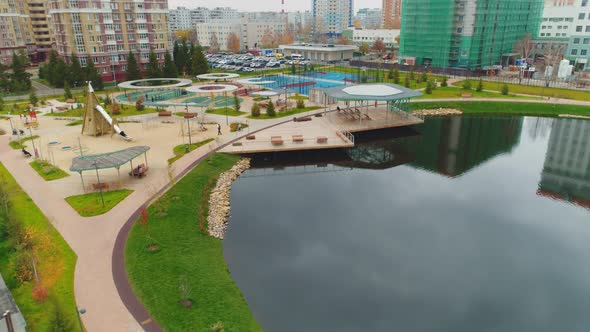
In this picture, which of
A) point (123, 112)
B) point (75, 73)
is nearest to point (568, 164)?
point (123, 112)

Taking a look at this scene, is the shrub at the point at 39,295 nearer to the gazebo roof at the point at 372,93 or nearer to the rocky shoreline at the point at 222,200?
the rocky shoreline at the point at 222,200

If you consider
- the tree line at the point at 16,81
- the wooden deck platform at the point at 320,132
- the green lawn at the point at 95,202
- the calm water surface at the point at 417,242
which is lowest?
the calm water surface at the point at 417,242

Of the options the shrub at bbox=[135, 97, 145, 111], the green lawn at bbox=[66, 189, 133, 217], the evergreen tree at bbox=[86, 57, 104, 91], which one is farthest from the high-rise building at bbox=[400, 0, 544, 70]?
the green lawn at bbox=[66, 189, 133, 217]

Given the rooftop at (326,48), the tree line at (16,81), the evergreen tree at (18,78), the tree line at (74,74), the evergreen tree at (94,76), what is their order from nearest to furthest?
the tree line at (16,81), the evergreen tree at (18,78), the evergreen tree at (94,76), the tree line at (74,74), the rooftop at (326,48)

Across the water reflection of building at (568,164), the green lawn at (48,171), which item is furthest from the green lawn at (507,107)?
the green lawn at (48,171)

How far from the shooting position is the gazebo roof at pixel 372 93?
48.6 metres

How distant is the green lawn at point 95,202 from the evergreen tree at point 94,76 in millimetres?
53469

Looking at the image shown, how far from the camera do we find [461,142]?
4806 cm

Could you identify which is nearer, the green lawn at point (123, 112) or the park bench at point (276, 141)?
the park bench at point (276, 141)

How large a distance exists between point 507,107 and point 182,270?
56983 millimetres

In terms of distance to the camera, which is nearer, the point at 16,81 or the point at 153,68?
the point at 16,81

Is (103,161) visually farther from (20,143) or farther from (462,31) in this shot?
(462,31)

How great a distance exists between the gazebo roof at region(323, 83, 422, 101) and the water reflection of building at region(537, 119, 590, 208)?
16435 mm

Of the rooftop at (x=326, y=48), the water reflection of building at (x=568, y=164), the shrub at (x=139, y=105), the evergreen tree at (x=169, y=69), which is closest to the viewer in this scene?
the water reflection of building at (x=568, y=164)
